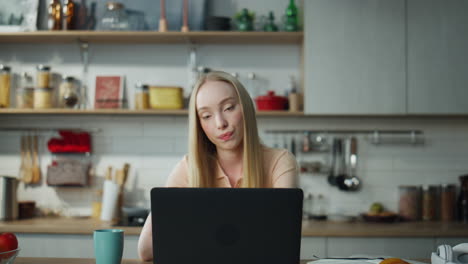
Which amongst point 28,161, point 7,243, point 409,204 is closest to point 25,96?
point 28,161

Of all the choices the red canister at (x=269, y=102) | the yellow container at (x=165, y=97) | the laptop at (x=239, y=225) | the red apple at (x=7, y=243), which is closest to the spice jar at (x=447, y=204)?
the red canister at (x=269, y=102)

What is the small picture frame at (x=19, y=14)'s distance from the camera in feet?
12.3

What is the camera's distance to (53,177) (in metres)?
3.74

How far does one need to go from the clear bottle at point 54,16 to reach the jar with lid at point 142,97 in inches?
27.1

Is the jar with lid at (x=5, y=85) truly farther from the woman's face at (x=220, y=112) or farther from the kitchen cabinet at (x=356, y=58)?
the woman's face at (x=220, y=112)

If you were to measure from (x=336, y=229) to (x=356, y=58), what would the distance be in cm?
111

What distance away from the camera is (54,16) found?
3723mm

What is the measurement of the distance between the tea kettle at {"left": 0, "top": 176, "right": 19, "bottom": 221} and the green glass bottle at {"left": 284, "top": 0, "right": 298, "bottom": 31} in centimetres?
207

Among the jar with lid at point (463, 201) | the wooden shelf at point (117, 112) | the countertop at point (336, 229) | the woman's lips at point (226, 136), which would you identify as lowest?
the countertop at point (336, 229)

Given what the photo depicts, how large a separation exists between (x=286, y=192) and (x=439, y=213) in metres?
2.85

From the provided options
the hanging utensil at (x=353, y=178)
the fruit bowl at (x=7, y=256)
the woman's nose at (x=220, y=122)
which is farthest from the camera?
the hanging utensil at (x=353, y=178)

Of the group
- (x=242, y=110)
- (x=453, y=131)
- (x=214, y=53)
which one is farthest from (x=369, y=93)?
(x=242, y=110)

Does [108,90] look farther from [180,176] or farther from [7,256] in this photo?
[7,256]

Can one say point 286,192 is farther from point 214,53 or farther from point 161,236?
point 214,53
